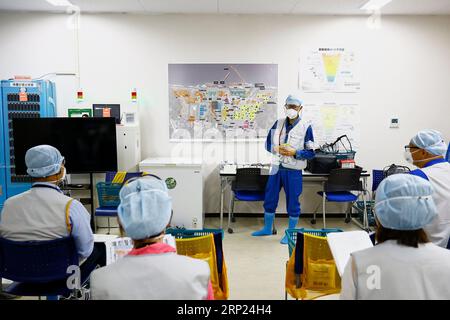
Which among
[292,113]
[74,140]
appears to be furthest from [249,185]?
[74,140]

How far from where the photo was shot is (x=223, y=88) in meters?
5.23

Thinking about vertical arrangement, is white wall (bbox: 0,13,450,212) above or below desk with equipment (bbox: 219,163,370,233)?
above

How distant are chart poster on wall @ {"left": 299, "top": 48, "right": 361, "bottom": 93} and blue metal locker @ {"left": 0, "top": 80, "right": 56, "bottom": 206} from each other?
136 inches

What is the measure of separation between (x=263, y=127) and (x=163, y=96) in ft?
4.87

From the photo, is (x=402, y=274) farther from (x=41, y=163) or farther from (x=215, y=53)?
(x=215, y=53)

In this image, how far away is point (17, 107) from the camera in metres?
4.68

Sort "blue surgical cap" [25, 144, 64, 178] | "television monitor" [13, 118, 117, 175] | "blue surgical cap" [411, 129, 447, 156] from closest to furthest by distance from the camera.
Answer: "blue surgical cap" [25, 144, 64, 178] < "blue surgical cap" [411, 129, 447, 156] < "television monitor" [13, 118, 117, 175]

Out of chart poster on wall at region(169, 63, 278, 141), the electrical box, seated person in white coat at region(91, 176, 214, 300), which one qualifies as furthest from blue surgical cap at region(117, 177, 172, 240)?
chart poster on wall at region(169, 63, 278, 141)

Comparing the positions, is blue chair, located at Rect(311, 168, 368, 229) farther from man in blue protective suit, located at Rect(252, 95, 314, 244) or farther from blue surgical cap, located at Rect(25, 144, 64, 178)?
blue surgical cap, located at Rect(25, 144, 64, 178)

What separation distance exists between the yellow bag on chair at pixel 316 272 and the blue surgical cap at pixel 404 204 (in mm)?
769

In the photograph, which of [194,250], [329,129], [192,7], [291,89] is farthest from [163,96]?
[194,250]

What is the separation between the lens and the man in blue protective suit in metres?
4.46

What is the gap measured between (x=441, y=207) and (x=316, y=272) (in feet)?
2.83

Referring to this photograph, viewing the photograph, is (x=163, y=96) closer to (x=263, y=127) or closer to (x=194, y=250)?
(x=263, y=127)
